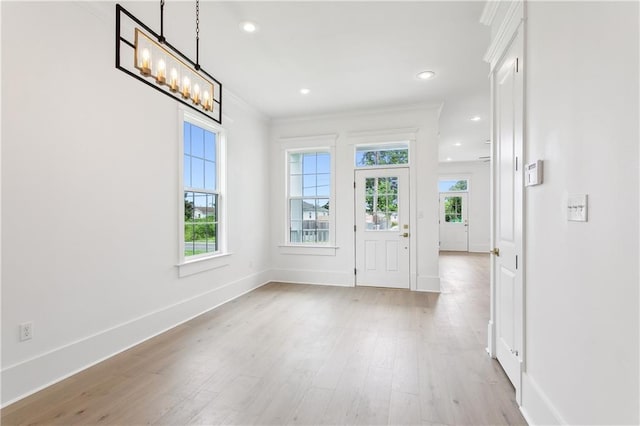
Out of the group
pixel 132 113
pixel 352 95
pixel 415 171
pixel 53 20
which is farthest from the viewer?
pixel 415 171

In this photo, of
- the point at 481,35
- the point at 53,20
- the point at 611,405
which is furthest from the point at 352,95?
the point at 611,405

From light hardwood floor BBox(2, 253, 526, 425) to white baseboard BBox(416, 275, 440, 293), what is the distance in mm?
1015

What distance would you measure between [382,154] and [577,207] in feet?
13.2

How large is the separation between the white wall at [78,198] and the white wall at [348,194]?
7.60 feet

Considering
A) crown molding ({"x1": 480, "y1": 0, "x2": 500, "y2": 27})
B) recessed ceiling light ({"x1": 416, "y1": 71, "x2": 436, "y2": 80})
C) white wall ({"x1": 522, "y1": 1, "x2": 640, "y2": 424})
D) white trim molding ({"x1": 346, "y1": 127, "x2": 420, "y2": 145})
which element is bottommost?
white wall ({"x1": 522, "y1": 1, "x2": 640, "y2": 424})

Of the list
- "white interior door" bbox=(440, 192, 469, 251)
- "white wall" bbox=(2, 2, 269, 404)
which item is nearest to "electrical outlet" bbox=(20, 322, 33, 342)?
"white wall" bbox=(2, 2, 269, 404)

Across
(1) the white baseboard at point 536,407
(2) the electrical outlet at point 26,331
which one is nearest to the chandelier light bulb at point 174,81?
(2) the electrical outlet at point 26,331

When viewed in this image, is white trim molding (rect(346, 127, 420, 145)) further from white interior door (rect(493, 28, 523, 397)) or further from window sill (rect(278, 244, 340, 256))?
white interior door (rect(493, 28, 523, 397))

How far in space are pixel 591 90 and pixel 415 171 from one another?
12.2ft

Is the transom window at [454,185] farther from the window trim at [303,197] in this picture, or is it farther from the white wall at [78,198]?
the white wall at [78,198]

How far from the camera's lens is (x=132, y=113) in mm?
2889

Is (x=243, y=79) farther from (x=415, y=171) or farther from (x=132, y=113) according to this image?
(x=415, y=171)

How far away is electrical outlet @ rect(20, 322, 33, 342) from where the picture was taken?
206cm

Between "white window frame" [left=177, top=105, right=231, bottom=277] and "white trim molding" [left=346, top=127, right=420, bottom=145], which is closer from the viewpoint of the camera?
"white window frame" [left=177, top=105, right=231, bottom=277]
